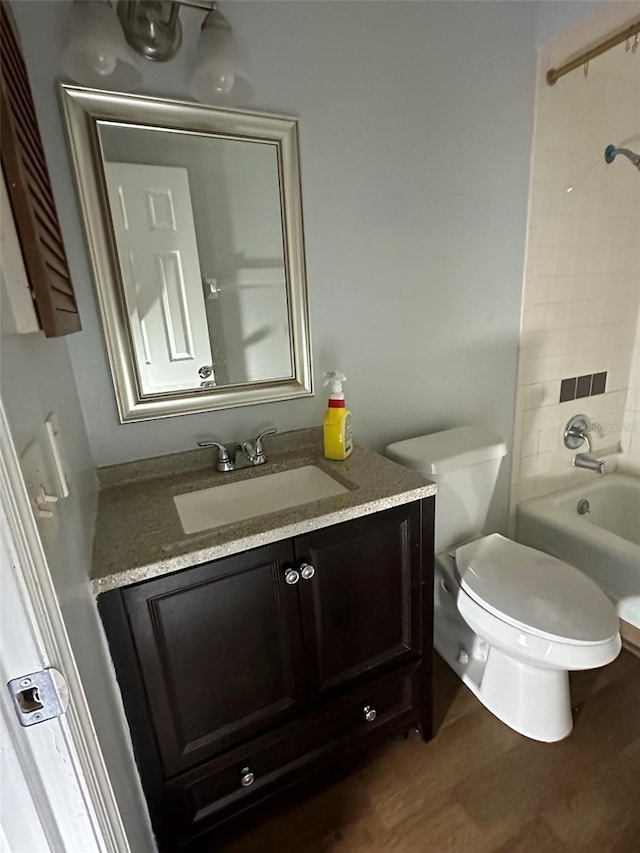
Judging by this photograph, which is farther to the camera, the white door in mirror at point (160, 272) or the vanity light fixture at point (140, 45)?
the white door in mirror at point (160, 272)

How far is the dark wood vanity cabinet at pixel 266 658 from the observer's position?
0.89m

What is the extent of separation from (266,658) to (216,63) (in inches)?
53.4

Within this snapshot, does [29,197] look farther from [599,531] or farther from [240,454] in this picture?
[599,531]

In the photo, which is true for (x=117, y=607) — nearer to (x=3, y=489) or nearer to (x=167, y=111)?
(x=3, y=489)

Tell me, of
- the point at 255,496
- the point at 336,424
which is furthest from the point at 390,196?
the point at 255,496

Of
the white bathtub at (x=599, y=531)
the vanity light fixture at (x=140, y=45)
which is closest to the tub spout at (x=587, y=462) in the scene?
the white bathtub at (x=599, y=531)

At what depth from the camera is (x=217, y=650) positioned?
0.95 metres

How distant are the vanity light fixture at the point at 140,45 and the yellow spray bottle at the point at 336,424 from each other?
2.49 ft

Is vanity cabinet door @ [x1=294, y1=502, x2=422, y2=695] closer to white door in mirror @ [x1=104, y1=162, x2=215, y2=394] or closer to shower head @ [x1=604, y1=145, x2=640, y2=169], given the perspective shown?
white door in mirror @ [x1=104, y1=162, x2=215, y2=394]

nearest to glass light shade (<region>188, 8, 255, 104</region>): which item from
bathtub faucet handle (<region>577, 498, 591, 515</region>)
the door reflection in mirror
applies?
the door reflection in mirror

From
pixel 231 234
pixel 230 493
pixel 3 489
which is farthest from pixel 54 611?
pixel 231 234

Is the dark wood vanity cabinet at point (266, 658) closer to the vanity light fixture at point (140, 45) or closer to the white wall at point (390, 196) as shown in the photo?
the white wall at point (390, 196)

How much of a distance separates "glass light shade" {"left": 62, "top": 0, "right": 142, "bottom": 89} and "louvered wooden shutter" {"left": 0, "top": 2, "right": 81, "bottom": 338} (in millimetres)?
115

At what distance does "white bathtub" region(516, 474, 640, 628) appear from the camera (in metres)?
1.52
